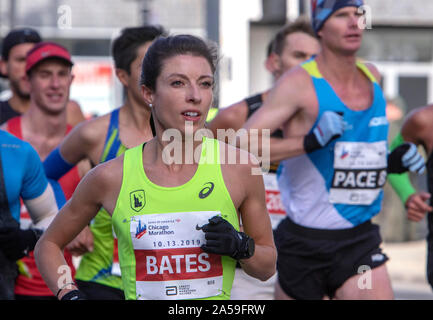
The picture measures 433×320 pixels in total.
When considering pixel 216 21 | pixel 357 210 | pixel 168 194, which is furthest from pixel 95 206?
pixel 216 21

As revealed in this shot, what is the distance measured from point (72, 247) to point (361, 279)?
1488 millimetres

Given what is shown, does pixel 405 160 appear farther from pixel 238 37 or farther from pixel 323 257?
pixel 238 37

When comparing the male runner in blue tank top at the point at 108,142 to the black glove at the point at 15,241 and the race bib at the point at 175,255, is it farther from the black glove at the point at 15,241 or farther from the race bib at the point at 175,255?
the race bib at the point at 175,255

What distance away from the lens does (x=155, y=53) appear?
312cm

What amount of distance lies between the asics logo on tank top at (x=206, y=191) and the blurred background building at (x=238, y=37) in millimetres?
2908

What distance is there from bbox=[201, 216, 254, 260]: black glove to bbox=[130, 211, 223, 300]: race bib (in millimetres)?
119

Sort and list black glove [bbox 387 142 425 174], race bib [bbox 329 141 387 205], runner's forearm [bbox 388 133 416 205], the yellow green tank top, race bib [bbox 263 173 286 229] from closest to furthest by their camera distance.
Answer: the yellow green tank top → race bib [bbox 329 141 387 205] → black glove [bbox 387 142 425 174] → runner's forearm [bbox 388 133 416 205] → race bib [bbox 263 173 286 229]

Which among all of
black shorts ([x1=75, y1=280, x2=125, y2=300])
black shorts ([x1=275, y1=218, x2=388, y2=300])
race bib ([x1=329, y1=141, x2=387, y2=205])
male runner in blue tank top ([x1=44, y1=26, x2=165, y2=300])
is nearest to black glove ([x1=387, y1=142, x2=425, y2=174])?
race bib ([x1=329, y1=141, x2=387, y2=205])

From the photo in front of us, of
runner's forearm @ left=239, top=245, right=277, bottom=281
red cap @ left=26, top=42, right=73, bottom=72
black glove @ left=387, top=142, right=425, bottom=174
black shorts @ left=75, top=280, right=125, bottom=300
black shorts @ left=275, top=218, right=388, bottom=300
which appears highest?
red cap @ left=26, top=42, right=73, bottom=72

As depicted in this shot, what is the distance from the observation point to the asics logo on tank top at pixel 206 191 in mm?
2957

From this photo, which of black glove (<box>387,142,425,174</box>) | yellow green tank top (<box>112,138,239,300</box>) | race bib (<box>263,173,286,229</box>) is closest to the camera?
yellow green tank top (<box>112,138,239,300</box>)

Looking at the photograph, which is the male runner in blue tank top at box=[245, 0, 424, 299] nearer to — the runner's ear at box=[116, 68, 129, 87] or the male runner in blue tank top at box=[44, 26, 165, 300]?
the male runner in blue tank top at box=[44, 26, 165, 300]

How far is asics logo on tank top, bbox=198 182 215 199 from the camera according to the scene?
2.96 m
